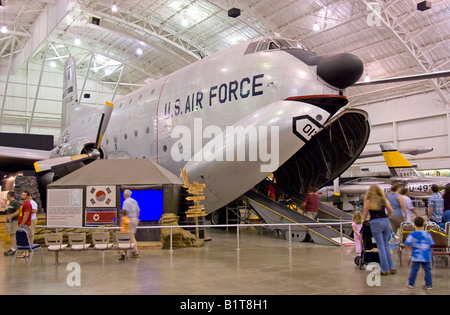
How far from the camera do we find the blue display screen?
12758 millimetres

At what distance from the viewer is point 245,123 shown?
41.5 feet

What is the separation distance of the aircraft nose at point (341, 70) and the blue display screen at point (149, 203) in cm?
620

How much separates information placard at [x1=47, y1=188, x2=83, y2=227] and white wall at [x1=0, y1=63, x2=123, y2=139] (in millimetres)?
37135

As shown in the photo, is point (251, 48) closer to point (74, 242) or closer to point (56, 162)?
point (56, 162)

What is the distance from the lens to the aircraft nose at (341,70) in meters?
11.9

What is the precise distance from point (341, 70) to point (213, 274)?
7.28m

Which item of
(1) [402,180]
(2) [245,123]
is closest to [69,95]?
(2) [245,123]

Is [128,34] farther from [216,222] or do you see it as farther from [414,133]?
[414,133]

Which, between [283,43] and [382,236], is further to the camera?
[283,43]

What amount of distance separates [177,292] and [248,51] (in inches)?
391

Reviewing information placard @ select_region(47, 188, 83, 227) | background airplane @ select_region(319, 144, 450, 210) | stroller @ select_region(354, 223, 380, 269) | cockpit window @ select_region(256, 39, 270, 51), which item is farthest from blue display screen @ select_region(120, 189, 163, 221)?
background airplane @ select_region(319, 144, 450, 210)

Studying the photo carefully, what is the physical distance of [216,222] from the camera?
699 inches

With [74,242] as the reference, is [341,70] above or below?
above

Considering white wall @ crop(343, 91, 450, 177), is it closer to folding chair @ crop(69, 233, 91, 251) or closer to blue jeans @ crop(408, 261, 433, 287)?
blue jeans @ crop(408, 261, 433, 287)
